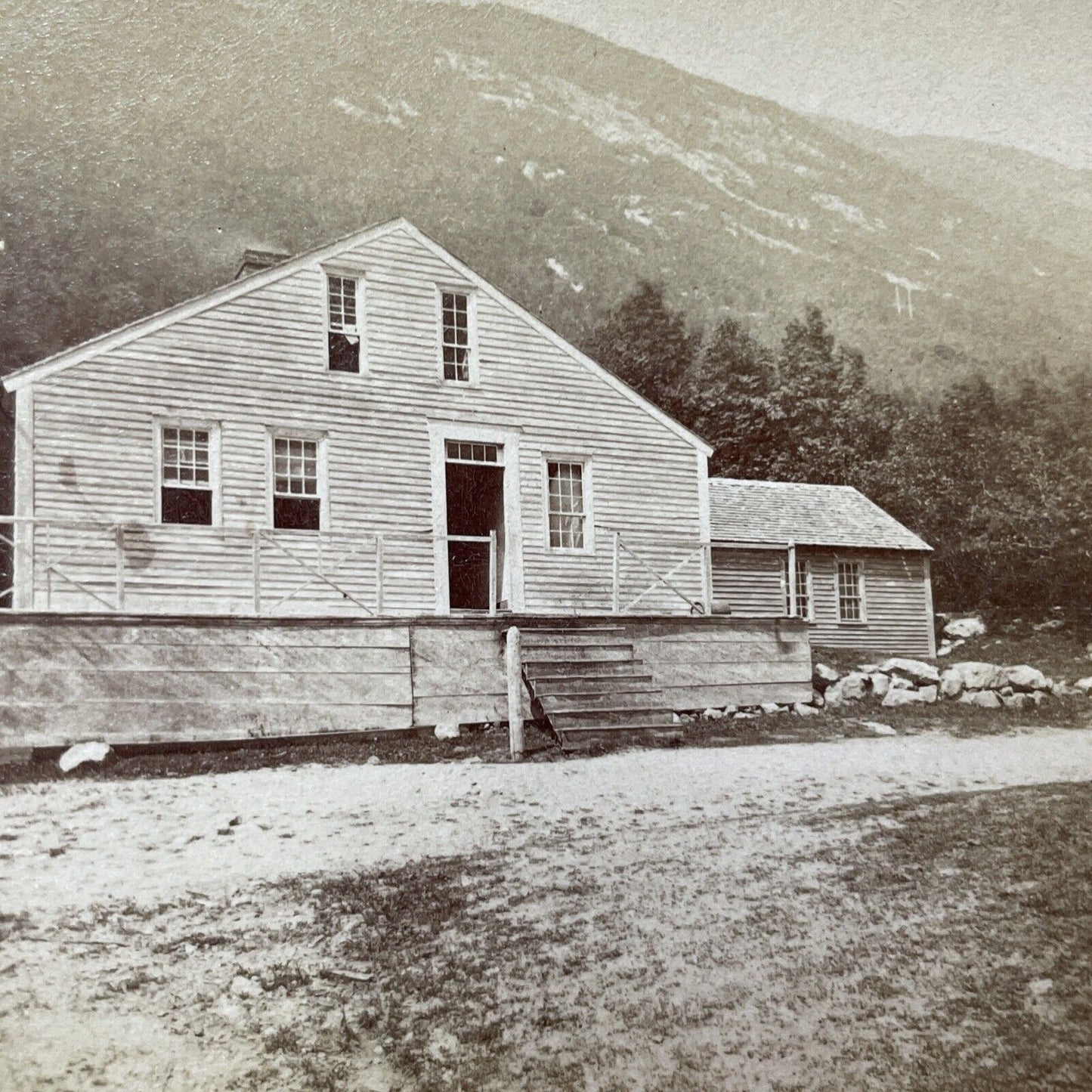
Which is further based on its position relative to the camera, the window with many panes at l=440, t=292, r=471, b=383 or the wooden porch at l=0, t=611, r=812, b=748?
the window with many panes at l=440, t=292, r=471, b=383

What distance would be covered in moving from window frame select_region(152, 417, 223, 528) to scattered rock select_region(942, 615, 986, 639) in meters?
8.34

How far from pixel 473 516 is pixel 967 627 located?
7.09m

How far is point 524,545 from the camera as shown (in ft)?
36.5

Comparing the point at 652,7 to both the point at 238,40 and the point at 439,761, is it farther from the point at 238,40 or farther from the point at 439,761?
the point at 439,761

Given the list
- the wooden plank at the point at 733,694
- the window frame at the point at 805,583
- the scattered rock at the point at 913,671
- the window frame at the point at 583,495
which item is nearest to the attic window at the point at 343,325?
the window frame at the point at 583,495

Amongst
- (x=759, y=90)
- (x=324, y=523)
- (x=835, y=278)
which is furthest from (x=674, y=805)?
(x=324, y=523)

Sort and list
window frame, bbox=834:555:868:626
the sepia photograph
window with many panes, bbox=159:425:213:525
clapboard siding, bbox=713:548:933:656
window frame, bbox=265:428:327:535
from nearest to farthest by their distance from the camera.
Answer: the sepia photograph
window with many panes, bbox=159:425:213:525
window frame, bbox=265:428:327:535
clapboard siding, bbox=713:548:933:656
window frame, bbox=834:555:868:626

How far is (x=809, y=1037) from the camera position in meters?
3.46

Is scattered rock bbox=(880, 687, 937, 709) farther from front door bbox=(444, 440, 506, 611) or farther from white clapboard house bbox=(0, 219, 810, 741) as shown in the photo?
front door bbox=(444, 440, 506, 611)

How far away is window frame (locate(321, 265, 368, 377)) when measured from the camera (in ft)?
33.9

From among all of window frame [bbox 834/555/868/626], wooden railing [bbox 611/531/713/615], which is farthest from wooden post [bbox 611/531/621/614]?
window frame [bbox 834/555/868/626]

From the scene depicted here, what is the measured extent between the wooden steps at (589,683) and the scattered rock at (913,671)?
316 centimetres

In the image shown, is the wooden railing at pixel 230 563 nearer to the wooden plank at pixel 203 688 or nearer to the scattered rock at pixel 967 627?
the wooden plank at pixel 203 688

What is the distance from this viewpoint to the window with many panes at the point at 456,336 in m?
11.0
